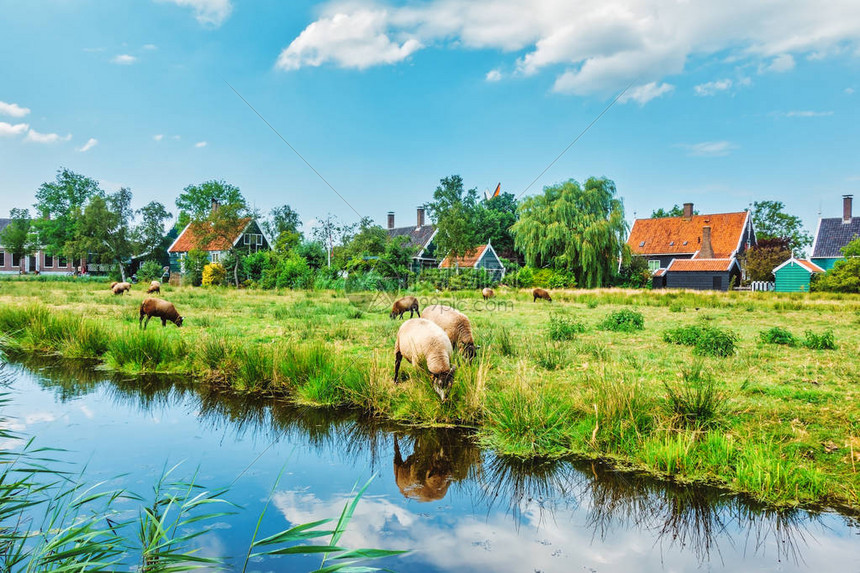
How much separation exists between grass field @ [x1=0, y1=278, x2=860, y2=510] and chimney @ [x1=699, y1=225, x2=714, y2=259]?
42.4 meters

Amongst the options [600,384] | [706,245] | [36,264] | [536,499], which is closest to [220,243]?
[36,264]

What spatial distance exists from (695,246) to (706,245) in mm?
1464

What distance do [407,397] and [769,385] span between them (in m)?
6.23

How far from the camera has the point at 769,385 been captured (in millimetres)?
8430

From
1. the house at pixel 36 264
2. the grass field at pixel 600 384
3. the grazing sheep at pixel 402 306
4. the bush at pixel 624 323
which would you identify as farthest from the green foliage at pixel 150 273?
the bush at pixel 624 323

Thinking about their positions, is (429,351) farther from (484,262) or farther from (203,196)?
(203,196)

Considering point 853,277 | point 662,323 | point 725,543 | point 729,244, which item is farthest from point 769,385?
point 729,244

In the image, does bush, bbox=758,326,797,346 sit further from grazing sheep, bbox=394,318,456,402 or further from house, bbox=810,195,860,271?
house, bbox=810,195,860,271

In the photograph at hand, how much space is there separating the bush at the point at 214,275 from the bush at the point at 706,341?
130 ft

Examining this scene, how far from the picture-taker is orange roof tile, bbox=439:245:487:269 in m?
46.5

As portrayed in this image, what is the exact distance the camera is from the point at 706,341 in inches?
452

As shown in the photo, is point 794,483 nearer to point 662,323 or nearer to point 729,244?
point 662,323

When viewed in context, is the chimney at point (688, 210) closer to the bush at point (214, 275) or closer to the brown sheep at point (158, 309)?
the bush at point (214, 275)

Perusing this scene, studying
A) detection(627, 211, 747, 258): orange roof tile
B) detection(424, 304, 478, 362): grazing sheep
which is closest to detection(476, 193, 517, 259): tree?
detection(627, 211, 747, 258): orange roof tile
